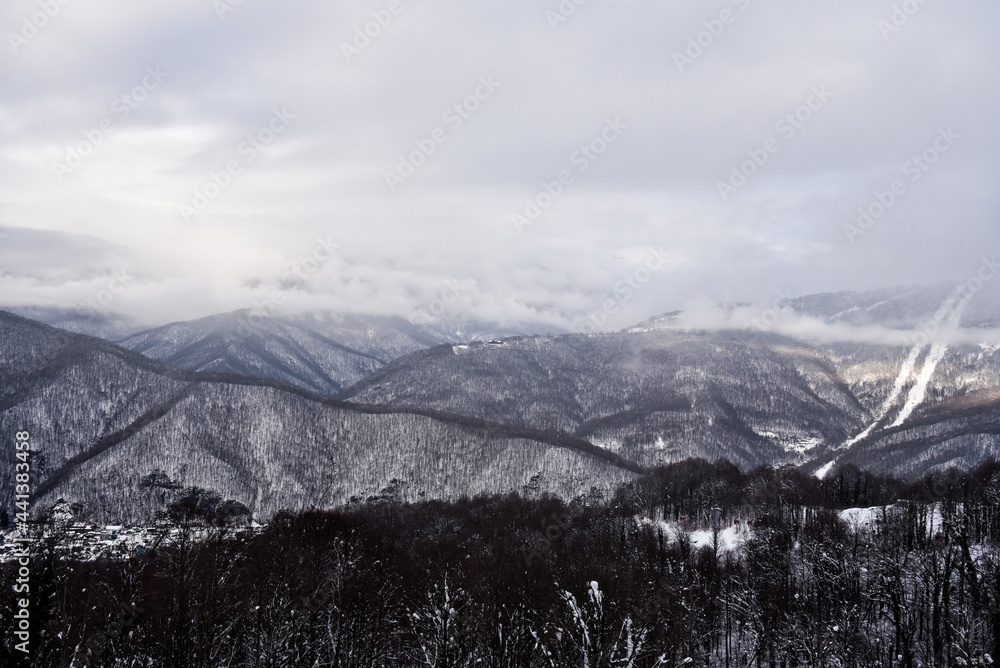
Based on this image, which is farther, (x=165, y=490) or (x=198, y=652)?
(x=165, y=490)

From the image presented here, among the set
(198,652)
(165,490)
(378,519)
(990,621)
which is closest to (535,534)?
(378,519)

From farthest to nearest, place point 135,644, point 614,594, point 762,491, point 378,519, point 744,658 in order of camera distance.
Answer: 1. point 378,519
2. point 762,491
3. point 744,658
4. point 614,594
5. point 135,644

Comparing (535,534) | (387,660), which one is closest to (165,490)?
(535,534)

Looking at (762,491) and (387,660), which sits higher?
(762,491)

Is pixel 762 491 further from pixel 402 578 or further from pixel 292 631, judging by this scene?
pixel 292 631

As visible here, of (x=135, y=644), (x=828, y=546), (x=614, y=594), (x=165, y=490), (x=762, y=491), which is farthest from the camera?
(x=165, y=490)

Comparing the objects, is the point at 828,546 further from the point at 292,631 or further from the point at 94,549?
the point at 94,549
